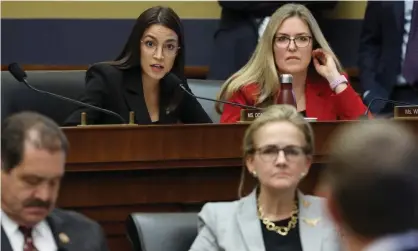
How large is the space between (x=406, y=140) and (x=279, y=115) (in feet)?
4.36

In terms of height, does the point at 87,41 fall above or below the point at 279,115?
above

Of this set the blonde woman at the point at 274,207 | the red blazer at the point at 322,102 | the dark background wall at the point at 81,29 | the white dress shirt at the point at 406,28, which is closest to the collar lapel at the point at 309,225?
the blonde woman at the point at 274,207

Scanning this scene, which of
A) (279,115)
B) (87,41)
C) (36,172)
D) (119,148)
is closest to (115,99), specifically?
(119,148)

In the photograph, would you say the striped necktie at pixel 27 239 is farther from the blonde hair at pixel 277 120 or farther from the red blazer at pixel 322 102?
the red blazer at pixel 322 102

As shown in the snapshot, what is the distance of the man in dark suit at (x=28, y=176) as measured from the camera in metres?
2.22

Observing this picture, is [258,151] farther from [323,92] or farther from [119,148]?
[323,92]

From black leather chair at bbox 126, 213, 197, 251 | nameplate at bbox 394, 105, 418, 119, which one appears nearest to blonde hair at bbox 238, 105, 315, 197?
black leather chair at bbox 126, 213, 197, 251

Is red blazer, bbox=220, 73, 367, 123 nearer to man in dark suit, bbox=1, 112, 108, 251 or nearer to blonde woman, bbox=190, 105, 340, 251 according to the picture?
blonde woman, bbox=190, 105, 340, 251

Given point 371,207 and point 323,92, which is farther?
point 323,92

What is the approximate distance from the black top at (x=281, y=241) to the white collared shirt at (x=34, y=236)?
2.60 feet

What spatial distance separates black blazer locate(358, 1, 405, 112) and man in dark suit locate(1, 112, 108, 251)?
3.05 meters

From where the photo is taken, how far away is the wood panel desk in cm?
311

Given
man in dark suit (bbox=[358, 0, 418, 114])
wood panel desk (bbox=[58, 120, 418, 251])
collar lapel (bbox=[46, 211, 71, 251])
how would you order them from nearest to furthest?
collar lapel (bbox=[46, 211, 71, 251]), wood panel desk (bbox=[58, 120, 418, 251]), man in dark suit (bbox=[358, 0, 418, 114])

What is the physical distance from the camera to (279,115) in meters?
3.01
